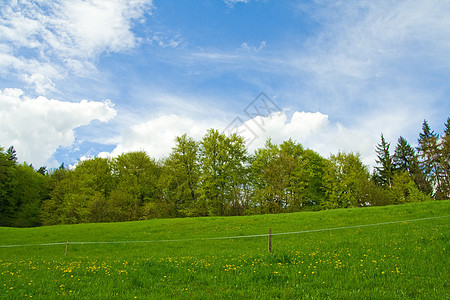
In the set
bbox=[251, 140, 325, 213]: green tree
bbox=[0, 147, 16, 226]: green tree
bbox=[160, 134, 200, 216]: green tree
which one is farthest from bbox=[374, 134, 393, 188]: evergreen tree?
bbox=[0, 147, 16, 226]: green tree

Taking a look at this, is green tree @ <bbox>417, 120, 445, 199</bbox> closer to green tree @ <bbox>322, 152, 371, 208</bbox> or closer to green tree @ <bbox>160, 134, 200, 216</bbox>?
green tree @ <bbox>322, 152, 371, 208</bbox>

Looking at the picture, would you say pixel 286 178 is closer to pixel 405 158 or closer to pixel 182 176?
pixel 182 176

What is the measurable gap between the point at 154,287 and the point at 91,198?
48.2 meters

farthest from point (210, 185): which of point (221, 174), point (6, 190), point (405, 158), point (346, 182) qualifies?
point (405, 158)

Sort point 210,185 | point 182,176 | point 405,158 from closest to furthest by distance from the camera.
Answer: point 210,185
point 182,176
point 405,158

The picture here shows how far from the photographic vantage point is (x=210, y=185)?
46.5 m

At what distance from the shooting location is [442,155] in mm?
53312

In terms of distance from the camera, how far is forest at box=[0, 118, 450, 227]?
48062 millimetres

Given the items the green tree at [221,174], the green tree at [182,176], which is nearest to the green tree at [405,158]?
the green tree at [221,174]

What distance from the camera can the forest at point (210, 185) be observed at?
158 ft

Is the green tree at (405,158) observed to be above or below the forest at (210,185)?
above

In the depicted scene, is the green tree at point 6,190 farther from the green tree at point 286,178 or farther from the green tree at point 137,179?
the green tree at point 286,178

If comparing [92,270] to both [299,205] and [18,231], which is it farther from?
[299,205]

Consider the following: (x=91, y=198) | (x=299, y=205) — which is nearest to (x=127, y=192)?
(x=91, y=198)
